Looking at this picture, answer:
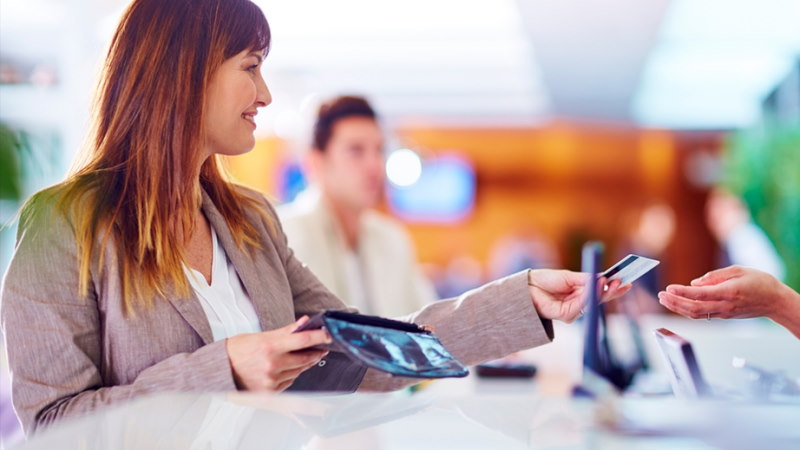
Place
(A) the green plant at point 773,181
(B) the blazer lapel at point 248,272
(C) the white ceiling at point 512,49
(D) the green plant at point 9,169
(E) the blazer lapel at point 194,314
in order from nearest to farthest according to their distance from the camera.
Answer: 1. (D) the green plant at point 9,169
2. (E) the blazer lapel at point 194,314
3. (B) the blazer lapel at point 248,272
4. (C) the white ceiling at point 512,49
5. (A) the green plant at point 773,181

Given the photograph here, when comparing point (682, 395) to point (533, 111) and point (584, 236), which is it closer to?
point (533, 111)

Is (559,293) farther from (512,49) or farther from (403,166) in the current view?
(512,49)

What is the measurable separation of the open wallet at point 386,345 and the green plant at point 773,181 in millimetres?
4885

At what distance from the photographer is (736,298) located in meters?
1.67

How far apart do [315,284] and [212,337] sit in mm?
403

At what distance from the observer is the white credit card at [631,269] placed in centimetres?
157

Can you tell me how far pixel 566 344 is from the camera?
14.5 feet

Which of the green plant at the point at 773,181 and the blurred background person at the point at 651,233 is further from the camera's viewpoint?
the blurred background person at the point at 651,233

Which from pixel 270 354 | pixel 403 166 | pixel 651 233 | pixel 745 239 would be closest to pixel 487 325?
pixel 270 354

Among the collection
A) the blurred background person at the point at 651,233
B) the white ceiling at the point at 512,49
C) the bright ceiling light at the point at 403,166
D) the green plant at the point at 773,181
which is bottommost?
the blurred background person at the point at 651,233

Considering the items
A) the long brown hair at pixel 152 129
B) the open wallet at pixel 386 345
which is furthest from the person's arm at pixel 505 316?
the long brown hair at pixel 152 129

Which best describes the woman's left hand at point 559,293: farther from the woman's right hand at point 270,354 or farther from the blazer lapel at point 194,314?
the blazer lapel at point 194,314

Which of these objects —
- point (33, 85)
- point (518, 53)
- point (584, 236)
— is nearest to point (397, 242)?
point (33, 85)

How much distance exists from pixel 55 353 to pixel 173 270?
25 cm
